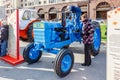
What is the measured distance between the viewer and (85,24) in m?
6.13

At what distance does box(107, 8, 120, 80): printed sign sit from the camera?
2.90m

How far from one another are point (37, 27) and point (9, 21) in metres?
1.69

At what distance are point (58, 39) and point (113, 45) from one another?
338cm

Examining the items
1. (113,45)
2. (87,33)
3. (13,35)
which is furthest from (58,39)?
(113,45)

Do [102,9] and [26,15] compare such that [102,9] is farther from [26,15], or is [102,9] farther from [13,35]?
[13,35]

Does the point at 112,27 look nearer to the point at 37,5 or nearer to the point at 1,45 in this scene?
the point at 1,45

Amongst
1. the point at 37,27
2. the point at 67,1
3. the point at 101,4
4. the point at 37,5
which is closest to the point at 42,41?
the point at 37,27

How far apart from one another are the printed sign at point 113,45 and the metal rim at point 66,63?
2.34m

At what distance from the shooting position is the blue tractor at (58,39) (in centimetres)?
541

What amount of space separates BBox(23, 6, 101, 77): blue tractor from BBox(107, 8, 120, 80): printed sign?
2.22m

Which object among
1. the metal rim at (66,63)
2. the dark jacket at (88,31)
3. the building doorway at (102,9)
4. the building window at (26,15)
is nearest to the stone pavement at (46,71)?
the metal rim at (66,63)

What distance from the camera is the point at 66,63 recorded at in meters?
5.53

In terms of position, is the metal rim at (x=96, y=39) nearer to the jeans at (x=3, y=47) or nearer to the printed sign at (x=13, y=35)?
the printed sign at (x=13, y=35)

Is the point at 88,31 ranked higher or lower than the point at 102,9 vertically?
lower
